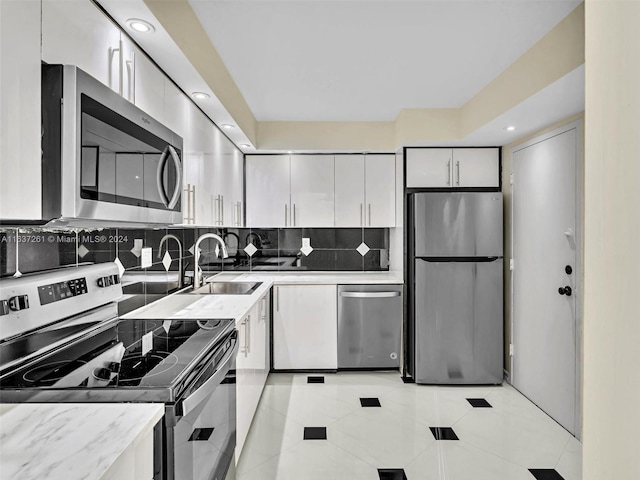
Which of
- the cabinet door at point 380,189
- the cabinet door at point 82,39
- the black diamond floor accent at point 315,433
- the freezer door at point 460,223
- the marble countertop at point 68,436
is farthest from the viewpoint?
the cabinet door at point 380,189

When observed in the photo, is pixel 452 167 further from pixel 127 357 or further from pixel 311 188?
pixel 127 357

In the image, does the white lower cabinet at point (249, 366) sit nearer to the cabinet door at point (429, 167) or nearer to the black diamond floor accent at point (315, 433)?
the black diamond floor accent at point (315, 433)

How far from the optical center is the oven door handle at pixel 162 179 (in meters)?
1.66

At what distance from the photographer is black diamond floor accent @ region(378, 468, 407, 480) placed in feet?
6.76

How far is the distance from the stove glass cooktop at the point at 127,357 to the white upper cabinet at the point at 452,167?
2.38 meters

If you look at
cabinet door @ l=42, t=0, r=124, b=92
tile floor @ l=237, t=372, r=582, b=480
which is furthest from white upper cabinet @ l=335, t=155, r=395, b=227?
cabinet door @ l=42, t=0, r=124, b=92

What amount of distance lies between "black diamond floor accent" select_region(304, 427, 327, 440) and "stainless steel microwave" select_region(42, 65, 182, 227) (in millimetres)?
1691

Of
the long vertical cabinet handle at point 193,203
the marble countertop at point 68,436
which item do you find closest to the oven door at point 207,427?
the marble countertop at point 68,436

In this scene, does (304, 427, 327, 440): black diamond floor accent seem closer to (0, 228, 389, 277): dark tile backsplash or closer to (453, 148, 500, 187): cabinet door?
(0, 228, 389, 277): dark tile backsplash

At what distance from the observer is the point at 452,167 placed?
354cm

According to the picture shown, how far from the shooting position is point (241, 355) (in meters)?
2.25

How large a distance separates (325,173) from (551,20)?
2.25 meters

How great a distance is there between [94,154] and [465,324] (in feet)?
10.1

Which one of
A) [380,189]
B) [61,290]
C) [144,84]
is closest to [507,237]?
[380,189]
